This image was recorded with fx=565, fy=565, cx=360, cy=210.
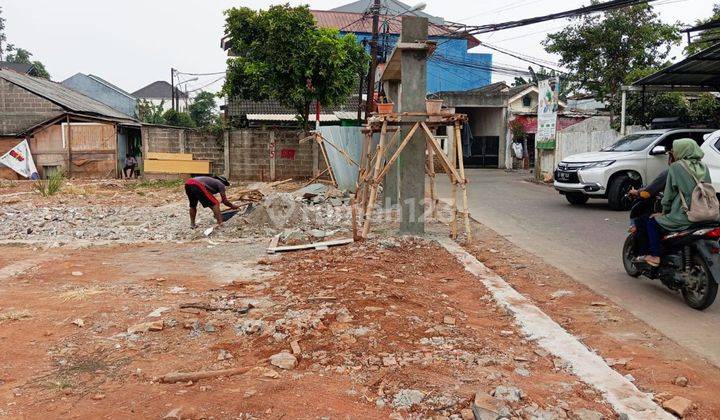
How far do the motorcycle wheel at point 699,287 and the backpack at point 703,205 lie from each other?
1.22 feet

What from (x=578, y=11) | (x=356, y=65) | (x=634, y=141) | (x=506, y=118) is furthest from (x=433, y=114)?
(x=506, y=118)

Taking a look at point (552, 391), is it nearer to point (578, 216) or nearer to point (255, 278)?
point (255, 278)

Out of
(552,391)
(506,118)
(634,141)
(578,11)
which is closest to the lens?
(552,391)

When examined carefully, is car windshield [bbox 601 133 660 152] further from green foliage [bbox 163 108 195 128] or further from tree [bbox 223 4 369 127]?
green foliage [bbox 163 108 195 128]

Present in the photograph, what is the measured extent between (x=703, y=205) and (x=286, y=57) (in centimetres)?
1547

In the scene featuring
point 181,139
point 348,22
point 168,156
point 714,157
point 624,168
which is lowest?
point 624,168

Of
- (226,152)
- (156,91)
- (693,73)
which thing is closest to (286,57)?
(226,152)

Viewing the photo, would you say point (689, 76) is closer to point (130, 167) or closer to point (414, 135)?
point (414, 135)

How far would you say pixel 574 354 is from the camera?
13.3 ft

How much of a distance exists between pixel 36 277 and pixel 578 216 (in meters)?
9.62

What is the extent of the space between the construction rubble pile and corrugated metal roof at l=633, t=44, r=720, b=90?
30.3 ft

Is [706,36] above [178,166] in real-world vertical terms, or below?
above

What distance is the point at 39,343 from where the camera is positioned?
4195 millimetres

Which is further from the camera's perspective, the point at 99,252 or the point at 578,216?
the point at 578,216
